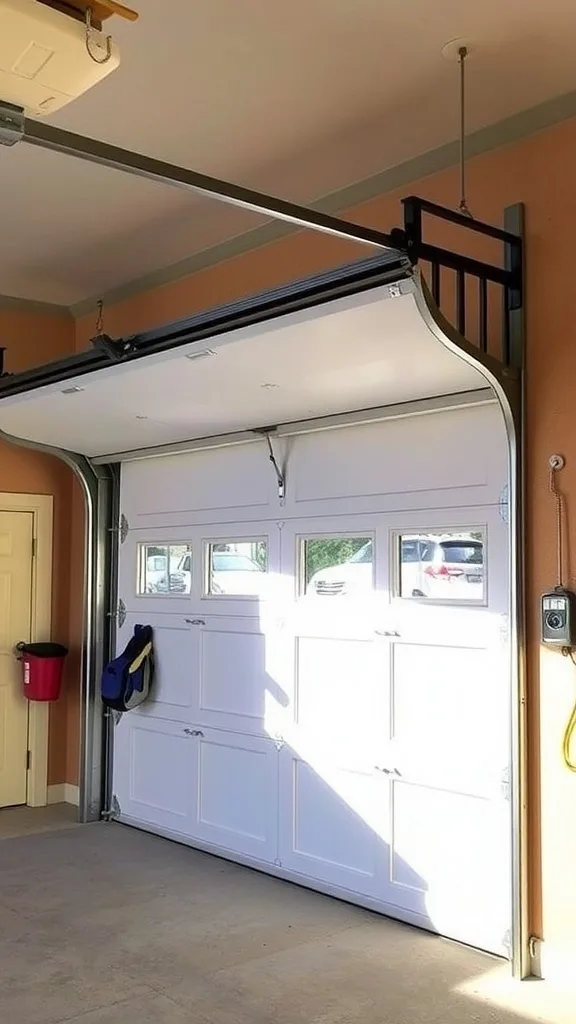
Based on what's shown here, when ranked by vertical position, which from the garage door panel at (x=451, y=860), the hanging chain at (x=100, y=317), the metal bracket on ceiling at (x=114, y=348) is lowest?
the garage door panel at (x=451, y=860)

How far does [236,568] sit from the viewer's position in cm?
528

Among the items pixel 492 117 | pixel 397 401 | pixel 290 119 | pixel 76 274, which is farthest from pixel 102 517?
pixel 492 117

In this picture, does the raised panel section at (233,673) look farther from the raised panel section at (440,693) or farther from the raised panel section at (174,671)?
the raised panel section at (440,693)

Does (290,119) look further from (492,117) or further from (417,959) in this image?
(417,959)

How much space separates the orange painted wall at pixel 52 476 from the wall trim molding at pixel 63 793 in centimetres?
4

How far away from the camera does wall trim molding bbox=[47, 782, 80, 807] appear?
6410mm

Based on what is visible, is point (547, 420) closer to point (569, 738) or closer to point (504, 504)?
point (504, 504)

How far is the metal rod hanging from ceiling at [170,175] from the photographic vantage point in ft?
7.03

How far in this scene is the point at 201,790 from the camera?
5363mm

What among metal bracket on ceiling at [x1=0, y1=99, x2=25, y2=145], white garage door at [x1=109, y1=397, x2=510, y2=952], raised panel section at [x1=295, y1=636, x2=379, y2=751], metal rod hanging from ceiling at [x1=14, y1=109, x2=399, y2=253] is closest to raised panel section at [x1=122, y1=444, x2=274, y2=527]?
white garage door at [x1=109, y1=397, x2=510, y2=952]

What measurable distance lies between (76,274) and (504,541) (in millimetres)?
3248

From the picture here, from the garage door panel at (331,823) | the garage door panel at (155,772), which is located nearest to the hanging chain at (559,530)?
the garage door panel at (331,823)

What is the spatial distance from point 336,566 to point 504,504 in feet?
3.39

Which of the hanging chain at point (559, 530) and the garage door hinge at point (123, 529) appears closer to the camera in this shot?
the hanging chain at point (559, 530)
